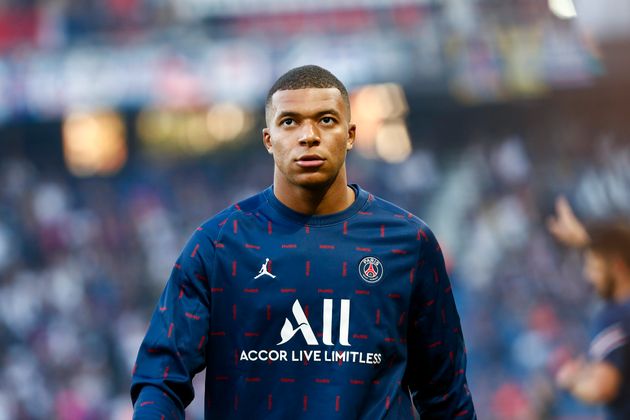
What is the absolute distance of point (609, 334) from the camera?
18.0 ft

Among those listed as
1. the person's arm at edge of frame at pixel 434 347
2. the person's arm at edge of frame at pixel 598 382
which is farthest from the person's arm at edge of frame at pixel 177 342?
the person's arm at edge of frame at pixel 598 382

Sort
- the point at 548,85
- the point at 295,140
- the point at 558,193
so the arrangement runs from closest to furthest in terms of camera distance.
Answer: the point at 295,140 → the point at 558,193 → the point at 548,85

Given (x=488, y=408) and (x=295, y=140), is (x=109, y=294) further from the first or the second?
(x=295, y=140)

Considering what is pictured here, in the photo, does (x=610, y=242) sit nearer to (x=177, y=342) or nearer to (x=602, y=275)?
(x=602, y=275)

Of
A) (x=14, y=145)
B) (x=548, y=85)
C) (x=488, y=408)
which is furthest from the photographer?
(x=14, y=145)

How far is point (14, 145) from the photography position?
17.8 meters

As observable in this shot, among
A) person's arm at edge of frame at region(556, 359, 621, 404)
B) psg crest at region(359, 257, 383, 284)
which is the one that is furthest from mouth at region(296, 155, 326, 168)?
person's arm at edge of frame at region(556, 359, 621, 404)

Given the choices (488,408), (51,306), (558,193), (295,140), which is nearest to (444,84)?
(558,193)

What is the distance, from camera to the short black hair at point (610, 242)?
566 centimetres

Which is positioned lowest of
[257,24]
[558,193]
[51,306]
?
[51,306]

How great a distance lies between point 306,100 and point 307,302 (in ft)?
1.61

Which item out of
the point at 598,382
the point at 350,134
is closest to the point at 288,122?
the point at 350,134

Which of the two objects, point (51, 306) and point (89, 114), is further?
point (89, 114)

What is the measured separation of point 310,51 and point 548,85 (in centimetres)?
352
